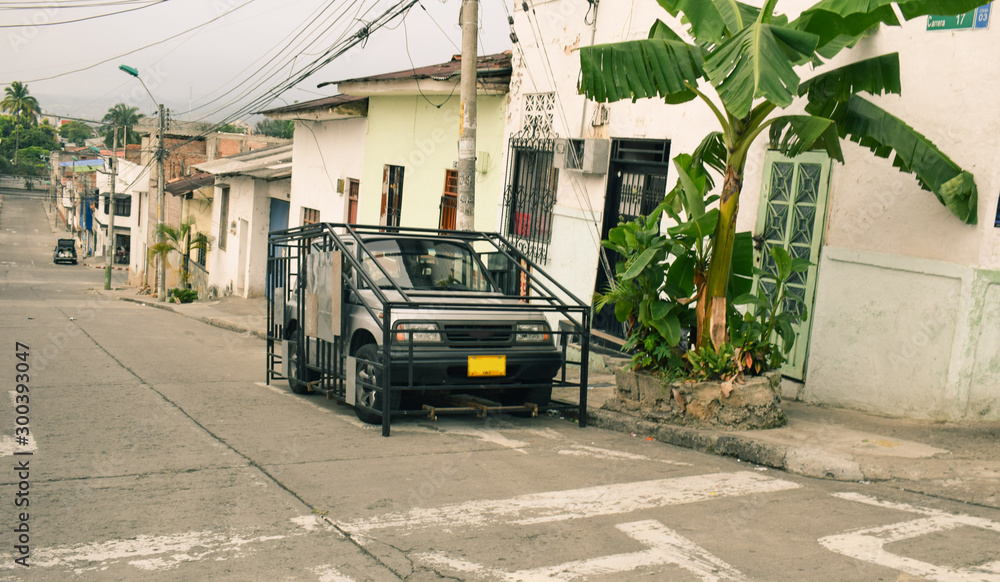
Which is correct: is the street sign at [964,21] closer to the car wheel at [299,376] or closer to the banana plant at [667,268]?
the banana plant at [667,268]

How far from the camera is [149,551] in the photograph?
4488 mm

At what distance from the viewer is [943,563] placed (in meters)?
4.41

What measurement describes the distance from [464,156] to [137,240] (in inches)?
1797

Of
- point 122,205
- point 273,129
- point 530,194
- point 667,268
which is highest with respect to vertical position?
point 273,129

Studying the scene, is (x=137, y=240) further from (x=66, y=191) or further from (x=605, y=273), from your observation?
(x=66, y=191)

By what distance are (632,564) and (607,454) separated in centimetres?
261

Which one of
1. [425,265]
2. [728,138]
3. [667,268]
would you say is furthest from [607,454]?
[425,265]

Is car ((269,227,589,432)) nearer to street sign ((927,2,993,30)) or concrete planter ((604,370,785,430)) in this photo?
concrete planter ((604,370,785,430))

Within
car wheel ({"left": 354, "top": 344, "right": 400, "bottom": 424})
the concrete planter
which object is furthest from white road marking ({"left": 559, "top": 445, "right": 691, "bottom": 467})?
car wheel ({"left": 354, "top": 344, "right": 400, "bottom": 424})

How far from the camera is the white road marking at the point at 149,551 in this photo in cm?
429

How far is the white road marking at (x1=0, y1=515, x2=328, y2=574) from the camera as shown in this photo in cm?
429

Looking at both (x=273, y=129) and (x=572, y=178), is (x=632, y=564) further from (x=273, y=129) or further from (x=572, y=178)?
Answer: (x=273, y=129)

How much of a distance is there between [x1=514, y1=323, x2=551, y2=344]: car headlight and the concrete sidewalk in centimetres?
93

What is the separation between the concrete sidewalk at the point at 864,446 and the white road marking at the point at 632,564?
216 cm
